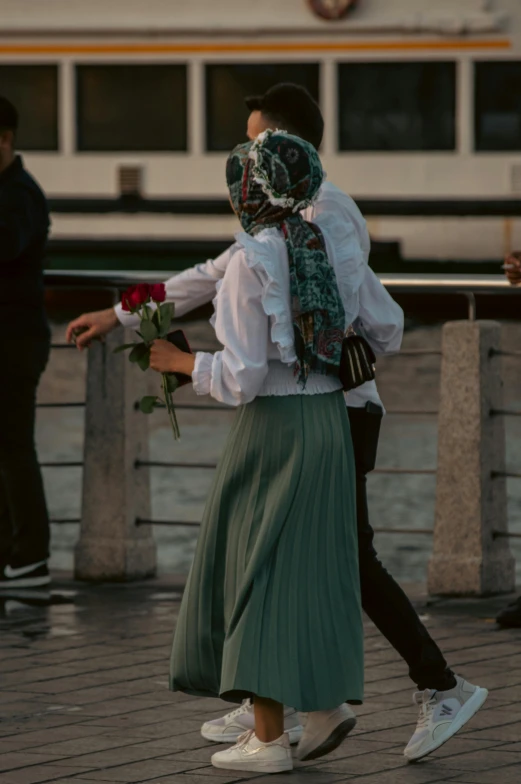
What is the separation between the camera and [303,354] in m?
4.11

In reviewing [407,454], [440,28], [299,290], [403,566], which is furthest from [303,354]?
[440,28]

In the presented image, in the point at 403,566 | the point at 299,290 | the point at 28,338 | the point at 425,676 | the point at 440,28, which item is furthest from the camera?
the point at 440,28

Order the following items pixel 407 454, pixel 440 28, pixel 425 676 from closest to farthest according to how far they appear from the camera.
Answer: pixel 425 676 → pixel 407 454 → pixel 440 28

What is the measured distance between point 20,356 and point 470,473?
163cm

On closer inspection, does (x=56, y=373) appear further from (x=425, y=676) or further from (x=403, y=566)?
(x=425, y=676)

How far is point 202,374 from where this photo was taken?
13.4ft

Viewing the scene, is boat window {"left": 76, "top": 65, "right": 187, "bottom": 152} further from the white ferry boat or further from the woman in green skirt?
the woman in green skirt

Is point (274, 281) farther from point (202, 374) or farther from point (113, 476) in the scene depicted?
point (113, 476)

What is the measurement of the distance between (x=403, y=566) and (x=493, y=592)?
1.72 meters

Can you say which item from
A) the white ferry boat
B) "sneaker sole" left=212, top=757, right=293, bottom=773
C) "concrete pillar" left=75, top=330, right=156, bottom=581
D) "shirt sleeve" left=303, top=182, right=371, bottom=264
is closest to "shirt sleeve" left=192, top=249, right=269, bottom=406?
"shirt sleeve" left=303, top=182, right=371, bottom=264

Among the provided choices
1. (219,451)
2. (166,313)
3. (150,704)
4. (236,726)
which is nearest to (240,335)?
(166,313)

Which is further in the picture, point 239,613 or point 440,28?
point 440,28

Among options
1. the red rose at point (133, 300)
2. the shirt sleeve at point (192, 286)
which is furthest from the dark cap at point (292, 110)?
the red rose at point (133, 300)

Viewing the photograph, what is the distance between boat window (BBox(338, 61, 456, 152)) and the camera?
18.2 meters
